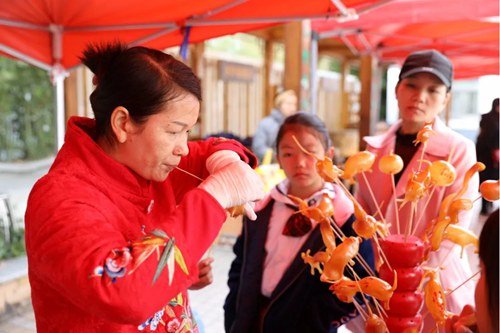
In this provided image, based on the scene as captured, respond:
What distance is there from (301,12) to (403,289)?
1310 millimetres

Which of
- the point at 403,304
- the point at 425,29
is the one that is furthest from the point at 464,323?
the point at 425,29

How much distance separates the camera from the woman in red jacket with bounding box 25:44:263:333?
786 millimetres

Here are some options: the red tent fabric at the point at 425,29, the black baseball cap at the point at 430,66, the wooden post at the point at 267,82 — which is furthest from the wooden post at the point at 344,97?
the black baseball cap at the point at 430,66

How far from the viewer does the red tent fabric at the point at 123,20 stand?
1.88 meters

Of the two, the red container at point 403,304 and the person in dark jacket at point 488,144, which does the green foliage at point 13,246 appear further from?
the person in dark jacket at point 488,144

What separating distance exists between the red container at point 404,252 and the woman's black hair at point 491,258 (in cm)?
24

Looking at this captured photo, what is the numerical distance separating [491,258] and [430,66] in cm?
120

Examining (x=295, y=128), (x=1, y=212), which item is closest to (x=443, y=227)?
(x=295, y=128)

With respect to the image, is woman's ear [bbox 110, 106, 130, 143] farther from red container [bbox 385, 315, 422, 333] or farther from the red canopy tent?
the red canopy tent

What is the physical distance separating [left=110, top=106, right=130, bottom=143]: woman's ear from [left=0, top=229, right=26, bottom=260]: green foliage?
330 cm

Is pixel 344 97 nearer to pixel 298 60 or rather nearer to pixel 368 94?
pixel 368 94

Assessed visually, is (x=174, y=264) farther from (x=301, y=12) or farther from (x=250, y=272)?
(x=301, y=12)

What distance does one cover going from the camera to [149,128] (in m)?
0.94

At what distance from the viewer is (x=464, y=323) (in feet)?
2.89
